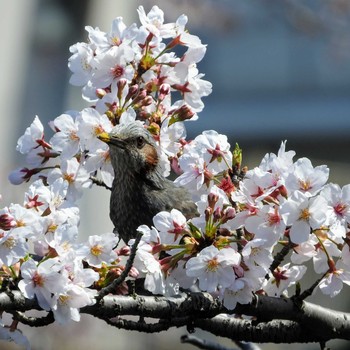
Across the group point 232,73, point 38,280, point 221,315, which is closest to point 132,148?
point 221,315

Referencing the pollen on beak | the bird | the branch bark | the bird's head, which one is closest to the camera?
the branch bark

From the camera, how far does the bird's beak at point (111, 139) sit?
2555mm

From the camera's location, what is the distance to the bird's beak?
255cm

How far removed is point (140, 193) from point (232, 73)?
10.1 meters

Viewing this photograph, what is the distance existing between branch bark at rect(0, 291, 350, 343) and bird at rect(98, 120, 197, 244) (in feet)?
1.71

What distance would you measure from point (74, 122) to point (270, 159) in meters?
0.56

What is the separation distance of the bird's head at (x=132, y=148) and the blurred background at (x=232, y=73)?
685cm

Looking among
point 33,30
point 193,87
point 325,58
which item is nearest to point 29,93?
point 33,30

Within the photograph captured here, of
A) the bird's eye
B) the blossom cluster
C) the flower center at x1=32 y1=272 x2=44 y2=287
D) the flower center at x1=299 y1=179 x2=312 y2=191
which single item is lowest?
the flower center at x1=32 y1=272 x2=44 y2=287

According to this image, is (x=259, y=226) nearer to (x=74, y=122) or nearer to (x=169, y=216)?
(x=169, y=216)

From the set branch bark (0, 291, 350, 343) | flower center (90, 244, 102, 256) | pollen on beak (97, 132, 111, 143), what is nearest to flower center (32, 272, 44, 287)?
branch bark (0, 291, 350, 343)

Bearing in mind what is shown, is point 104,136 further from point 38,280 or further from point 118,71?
point 38,280

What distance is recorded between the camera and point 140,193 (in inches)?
125

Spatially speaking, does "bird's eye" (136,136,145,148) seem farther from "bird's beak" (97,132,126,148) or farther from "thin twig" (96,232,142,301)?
"thin twig" (96,232,142,301)
